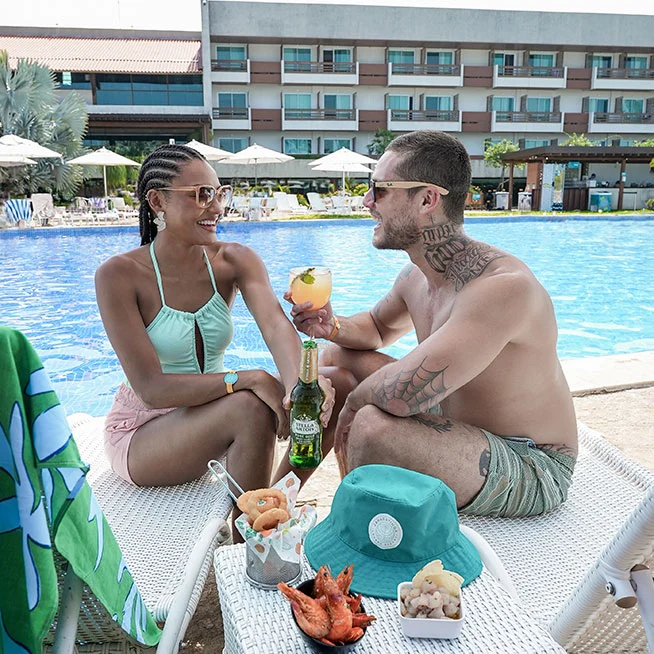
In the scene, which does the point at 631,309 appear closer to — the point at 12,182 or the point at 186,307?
the point at 186,307

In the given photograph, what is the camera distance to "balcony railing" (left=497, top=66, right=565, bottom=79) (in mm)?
37375

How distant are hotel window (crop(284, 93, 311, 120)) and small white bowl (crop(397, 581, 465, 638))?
36.6m

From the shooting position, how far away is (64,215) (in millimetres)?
19094

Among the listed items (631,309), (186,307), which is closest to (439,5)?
(631,309)

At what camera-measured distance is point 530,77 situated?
37.2 m

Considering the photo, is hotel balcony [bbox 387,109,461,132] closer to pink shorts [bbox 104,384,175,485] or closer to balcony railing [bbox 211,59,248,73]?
balcony railing [bbox 211,59,248,73]

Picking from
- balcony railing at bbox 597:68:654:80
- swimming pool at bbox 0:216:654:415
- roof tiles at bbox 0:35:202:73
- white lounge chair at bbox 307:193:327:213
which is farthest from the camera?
balcony railing at bbox 597:68:654:80

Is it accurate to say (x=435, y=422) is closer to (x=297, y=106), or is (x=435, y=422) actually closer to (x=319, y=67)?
(x=297, y=106)

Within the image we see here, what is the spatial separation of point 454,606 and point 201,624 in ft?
4.00

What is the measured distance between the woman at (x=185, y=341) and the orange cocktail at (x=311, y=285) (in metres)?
0.26

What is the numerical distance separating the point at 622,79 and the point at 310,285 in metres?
42.1

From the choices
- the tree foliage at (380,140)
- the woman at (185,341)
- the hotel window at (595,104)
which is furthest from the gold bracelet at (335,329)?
the hotel window at (595,104)

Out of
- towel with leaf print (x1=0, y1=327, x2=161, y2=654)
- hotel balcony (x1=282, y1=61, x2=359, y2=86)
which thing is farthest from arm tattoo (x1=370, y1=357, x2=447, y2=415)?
hotel balcony (x1=282, y1=61, x2=359, y2=86)

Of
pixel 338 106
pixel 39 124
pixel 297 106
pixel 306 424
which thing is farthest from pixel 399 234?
pixel 338 106
